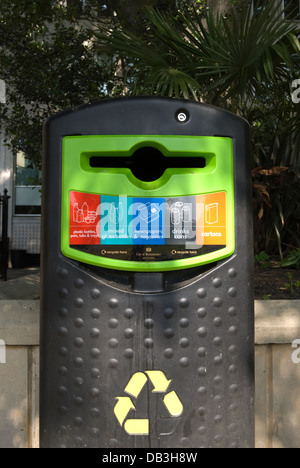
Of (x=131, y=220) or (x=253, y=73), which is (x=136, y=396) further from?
(x=253, y=73)

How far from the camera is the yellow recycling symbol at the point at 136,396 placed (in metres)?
1.22

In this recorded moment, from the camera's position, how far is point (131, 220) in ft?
4.05

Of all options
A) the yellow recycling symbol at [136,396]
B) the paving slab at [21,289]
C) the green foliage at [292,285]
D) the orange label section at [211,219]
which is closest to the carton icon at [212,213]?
the orange label section at [211,219]

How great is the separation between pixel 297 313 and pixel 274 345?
0.54 feet

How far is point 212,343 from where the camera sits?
1.25 meters

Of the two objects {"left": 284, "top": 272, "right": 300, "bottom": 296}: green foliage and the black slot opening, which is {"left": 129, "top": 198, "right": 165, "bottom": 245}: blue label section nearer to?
the black slot opening

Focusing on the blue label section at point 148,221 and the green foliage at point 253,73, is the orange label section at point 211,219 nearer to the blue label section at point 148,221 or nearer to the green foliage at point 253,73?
the blue label section at point 148,221

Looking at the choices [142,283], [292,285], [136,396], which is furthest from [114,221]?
[292,285]

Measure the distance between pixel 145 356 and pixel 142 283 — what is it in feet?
0.63

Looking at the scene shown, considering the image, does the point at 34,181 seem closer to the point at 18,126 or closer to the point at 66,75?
the point at 18,126

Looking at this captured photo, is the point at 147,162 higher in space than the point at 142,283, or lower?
higher

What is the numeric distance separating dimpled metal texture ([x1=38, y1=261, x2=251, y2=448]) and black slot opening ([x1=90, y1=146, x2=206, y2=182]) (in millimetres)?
304

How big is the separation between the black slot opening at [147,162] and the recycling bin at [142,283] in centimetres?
3

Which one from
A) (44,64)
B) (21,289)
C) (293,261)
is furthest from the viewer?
(44,64)
